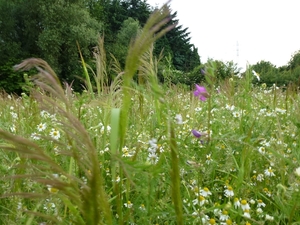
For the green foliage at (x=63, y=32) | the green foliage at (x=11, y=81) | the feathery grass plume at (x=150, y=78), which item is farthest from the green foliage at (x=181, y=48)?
the feathery grass plume at (x=150, y=78)

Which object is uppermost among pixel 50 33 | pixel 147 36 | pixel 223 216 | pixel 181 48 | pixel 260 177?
pixel 181 48

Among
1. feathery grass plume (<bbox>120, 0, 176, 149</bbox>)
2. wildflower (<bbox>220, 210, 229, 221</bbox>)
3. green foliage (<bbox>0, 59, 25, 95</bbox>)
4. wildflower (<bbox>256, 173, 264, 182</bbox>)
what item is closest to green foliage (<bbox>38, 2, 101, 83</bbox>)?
green foliage (<bbox>0, 59, 25, 95</bbox>)

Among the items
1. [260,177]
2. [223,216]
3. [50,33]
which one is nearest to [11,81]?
[50,33]

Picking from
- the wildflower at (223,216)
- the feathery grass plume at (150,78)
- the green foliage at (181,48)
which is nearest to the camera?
the feathery grass plume at (150,78)

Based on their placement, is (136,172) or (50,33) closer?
(136,172)

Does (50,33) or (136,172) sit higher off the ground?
(50,33)

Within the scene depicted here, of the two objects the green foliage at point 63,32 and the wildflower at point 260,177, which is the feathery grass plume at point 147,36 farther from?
the green foliage at point 63,32

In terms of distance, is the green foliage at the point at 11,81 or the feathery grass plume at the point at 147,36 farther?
the green foliage at the point at 11,81

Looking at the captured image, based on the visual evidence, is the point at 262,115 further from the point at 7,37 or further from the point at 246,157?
the point at 7,37

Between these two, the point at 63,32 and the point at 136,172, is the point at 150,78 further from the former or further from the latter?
the point at 63,32

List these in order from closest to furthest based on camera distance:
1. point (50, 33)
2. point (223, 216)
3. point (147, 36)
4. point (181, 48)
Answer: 1. point (147, 36)
2. point (223, 216)
3. point (50, 33)
4. point (181, 48)

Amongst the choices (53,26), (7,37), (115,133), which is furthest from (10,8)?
(115,133)

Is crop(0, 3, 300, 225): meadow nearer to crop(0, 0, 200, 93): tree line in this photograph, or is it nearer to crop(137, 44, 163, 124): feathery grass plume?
crop(137, 44, 163, 124): feathery grass plume

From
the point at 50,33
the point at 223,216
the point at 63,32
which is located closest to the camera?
the point at 223,216
